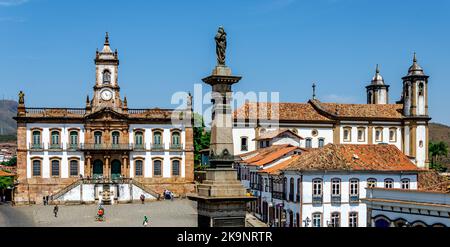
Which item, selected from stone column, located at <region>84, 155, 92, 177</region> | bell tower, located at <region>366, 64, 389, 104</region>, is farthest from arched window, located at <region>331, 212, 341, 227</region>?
bell tower, located at <region>366, 64, 389, 104</region>

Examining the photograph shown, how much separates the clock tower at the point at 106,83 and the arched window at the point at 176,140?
534cm

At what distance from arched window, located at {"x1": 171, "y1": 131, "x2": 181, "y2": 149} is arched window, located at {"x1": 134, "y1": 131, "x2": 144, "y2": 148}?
2.78 m

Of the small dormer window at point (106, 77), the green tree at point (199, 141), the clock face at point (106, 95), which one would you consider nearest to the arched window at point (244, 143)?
the green tree at point (199, 141)

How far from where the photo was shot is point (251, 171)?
165ft

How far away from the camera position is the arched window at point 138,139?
58.9m

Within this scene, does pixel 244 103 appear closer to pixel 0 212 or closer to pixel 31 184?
pixel 31 184

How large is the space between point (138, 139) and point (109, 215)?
13.3 m

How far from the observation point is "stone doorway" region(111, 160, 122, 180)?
5888 centimetres

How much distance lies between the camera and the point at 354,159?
1646 inches

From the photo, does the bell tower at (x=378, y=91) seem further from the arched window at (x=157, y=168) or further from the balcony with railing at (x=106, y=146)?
the balcony with railing at (x=106, y=146)
